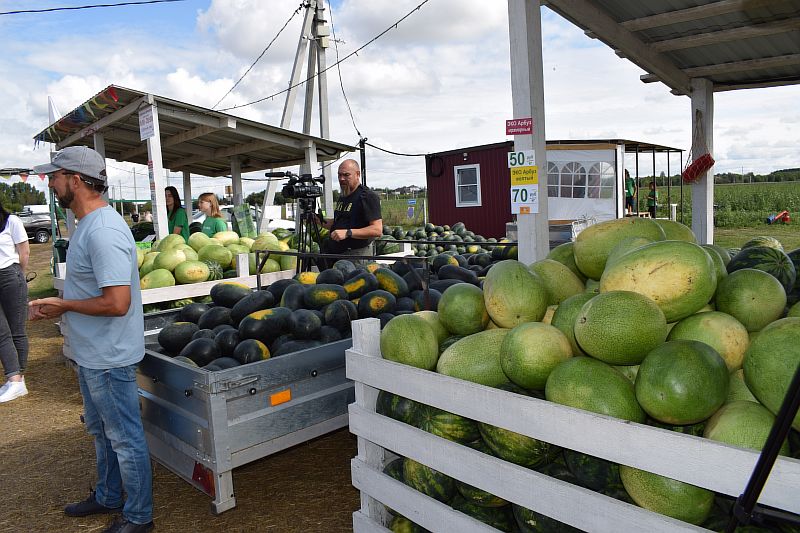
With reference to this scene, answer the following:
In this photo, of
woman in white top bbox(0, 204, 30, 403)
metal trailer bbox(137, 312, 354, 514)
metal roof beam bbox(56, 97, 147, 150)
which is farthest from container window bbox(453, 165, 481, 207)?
metal trailer bbox(137, 312, 354, 514)

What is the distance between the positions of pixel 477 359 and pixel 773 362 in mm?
1095

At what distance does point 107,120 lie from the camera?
10281mm

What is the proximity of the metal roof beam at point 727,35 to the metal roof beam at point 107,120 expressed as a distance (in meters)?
7.10

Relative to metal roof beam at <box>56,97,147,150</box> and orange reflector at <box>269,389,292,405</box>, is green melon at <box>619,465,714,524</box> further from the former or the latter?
metal roof beam at <box>56,97,147,150</box>

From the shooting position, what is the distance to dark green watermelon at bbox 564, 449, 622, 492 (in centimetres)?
205

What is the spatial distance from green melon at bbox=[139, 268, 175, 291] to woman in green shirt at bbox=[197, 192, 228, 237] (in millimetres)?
2627

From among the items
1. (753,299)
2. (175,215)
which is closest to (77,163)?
(753,299)

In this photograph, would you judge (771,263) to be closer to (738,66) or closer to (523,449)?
(523,449)

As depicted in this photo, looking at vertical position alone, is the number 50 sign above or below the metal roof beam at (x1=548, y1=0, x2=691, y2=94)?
below

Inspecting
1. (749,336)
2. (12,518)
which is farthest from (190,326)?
(749,336)

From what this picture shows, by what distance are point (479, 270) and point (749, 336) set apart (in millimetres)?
4043

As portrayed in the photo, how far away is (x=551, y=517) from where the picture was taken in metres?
2.10

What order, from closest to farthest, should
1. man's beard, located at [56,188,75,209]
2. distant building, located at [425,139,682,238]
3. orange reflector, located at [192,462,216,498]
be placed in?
man's beard, located at [56,188,75,209], orange reflector, located at [192,462,216,498], distant building, located at [425,139,682,238]

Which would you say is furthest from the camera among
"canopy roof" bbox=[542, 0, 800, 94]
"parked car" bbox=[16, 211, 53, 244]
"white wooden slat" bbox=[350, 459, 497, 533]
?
"parked car" bbox=[16, 211, 53, 244]
